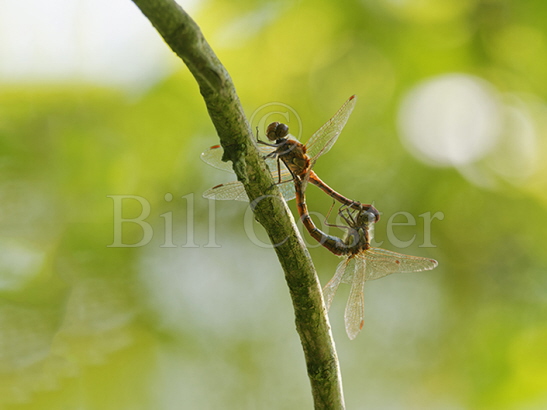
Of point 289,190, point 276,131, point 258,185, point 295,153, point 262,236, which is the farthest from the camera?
point 262,236

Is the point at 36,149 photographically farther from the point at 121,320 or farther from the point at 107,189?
the point at 121,320

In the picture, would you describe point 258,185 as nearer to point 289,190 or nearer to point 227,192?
point 227,192

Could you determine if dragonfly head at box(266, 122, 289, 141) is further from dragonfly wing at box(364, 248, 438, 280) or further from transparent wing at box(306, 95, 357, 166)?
dragonfly wing at box(364, 248, 438, 280)

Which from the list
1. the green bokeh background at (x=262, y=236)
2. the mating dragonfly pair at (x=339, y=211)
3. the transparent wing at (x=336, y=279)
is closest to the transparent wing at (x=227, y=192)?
the mating dragonfly pair at (x=339, y=211)

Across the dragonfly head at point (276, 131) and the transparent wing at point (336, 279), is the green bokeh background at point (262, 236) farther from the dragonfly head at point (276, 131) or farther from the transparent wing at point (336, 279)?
the dragonfly head at point (276, 131)

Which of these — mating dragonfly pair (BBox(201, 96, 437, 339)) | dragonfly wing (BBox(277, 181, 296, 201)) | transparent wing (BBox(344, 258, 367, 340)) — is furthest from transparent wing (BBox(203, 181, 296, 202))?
transparent wing (BBox(344, 258, 367, 340))

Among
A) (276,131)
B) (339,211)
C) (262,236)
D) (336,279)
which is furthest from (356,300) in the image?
(276,131)

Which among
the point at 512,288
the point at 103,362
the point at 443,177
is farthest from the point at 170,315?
the point at 512,288
